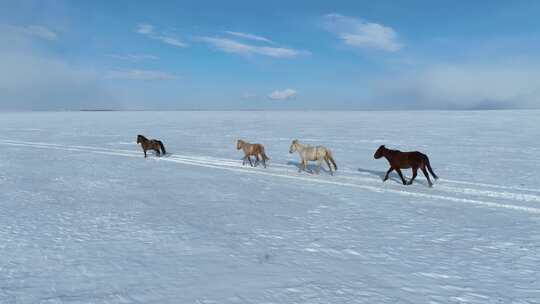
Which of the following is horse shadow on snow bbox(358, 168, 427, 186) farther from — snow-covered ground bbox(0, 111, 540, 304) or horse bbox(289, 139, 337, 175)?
horse bbox(289, 139, 337, 175)

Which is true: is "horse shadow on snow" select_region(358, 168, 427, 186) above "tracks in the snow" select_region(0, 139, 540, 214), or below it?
above

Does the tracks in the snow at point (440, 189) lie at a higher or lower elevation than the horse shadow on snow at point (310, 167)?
lower

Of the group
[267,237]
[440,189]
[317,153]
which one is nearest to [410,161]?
[440,189]

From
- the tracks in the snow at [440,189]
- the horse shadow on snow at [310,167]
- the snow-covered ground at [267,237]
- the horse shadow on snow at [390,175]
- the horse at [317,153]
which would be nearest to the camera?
the snow-covered ground at [267,237]

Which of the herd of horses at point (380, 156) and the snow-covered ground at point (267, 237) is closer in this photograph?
the snow-covered ground at point (267, 237)

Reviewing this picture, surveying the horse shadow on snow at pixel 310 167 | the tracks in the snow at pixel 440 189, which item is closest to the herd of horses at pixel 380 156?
the horse shadow on snow at pixel 310 167

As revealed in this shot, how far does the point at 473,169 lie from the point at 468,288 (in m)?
8.86

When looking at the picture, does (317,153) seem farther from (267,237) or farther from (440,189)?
(267,237)

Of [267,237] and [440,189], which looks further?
[440,189]

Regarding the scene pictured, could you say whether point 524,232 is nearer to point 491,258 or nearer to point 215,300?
point 491,258

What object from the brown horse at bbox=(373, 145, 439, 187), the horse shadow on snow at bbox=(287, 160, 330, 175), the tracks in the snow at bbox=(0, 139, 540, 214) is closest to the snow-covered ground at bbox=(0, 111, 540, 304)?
the tracks in the snow at bbox=(0, 139, 540, 214)

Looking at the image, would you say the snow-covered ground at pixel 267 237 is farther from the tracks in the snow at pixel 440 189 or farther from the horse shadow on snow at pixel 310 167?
the horse shadow on snow at pixel 310 167

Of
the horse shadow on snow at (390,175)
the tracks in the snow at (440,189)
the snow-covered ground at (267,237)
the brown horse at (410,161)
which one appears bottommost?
the snow-covered ground at (267,237)

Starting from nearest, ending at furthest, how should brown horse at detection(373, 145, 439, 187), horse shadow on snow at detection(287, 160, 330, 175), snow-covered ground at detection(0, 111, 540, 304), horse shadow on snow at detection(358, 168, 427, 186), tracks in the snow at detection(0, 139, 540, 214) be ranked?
snow-covered ground at detection(0, 111, 540, 304)
tracks in the snow at detection(0, 139, 540, 214)
brown horse at detection(373, 145, 439, 187)
horse shadow on snow at detection(358, 168, 427, 186)
horse shadow on snow at detection(287, 160, 330, 175)
